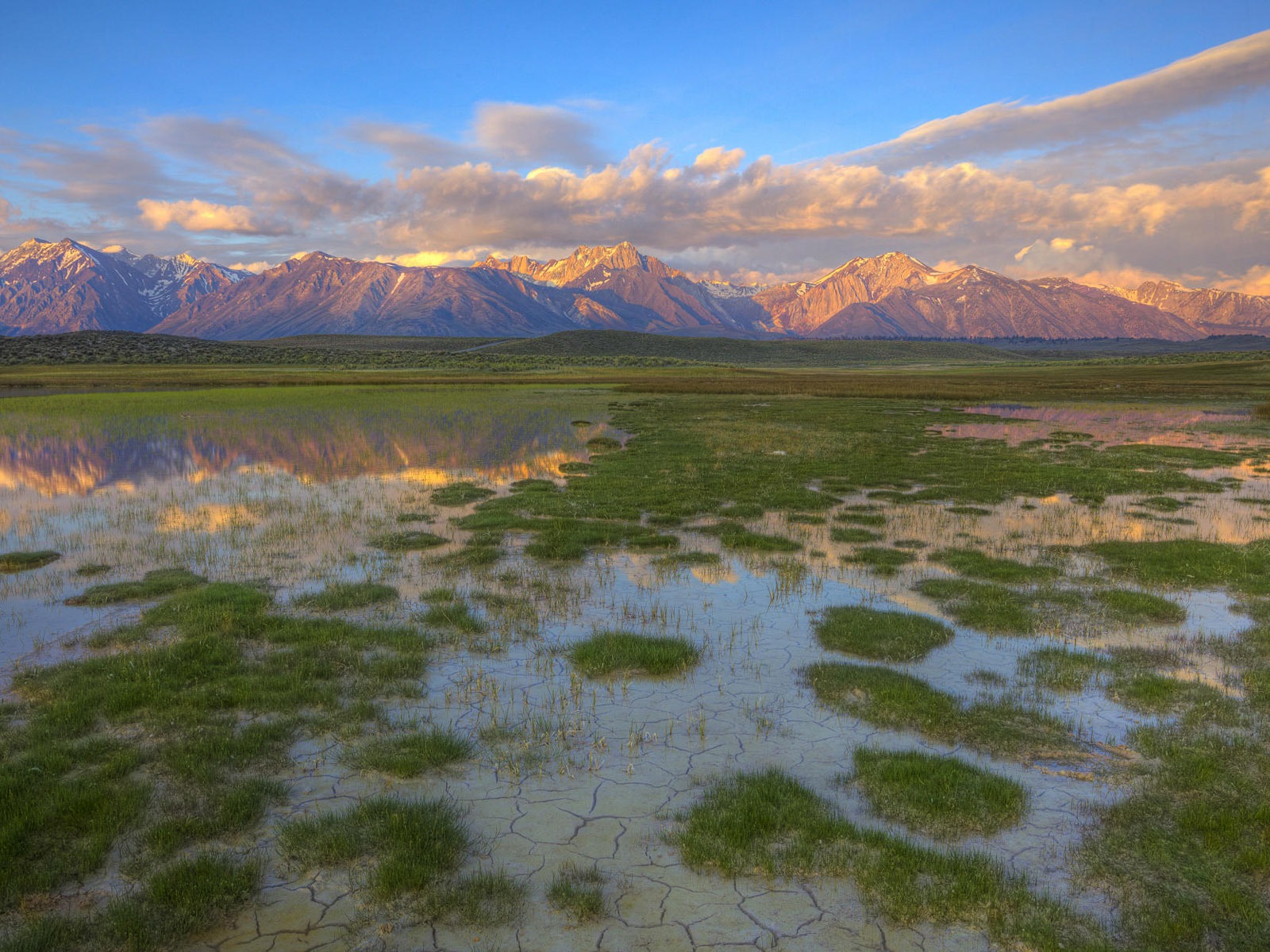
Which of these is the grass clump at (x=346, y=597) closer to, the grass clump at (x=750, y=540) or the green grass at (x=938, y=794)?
the grass clump at (x=750, y=540)

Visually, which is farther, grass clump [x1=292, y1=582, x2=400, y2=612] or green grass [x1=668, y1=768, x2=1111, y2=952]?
grass clump [x1=292, y1=582, x2=400, y2=612]

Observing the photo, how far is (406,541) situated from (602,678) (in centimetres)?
1007

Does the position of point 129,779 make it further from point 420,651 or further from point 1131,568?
point 1131,568

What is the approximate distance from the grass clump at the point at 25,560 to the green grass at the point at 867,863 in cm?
1748

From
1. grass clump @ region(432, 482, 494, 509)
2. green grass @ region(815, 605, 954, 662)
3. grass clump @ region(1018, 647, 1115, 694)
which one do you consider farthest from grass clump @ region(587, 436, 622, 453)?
grass clump @ region(1018, 647, 1115, 694)

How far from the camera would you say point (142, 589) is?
599 inches

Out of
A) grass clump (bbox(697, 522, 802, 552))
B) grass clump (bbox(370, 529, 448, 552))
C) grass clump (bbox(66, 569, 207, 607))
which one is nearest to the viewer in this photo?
grass clump (bbox(66, 569, 207, 607))

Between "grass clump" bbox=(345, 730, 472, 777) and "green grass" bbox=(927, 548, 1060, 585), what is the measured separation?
12843 mm

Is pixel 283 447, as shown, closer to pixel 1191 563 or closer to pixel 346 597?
pixel 346 597

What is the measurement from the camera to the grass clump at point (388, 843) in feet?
22.0

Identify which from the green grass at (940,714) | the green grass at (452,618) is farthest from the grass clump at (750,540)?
the green grass at (452,618)

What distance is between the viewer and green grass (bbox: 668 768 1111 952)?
6195 millimetres

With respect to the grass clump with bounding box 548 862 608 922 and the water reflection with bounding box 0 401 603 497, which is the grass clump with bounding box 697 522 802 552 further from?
the grass clump with bounding box 548 862 608 922

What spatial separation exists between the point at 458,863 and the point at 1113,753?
824cm
